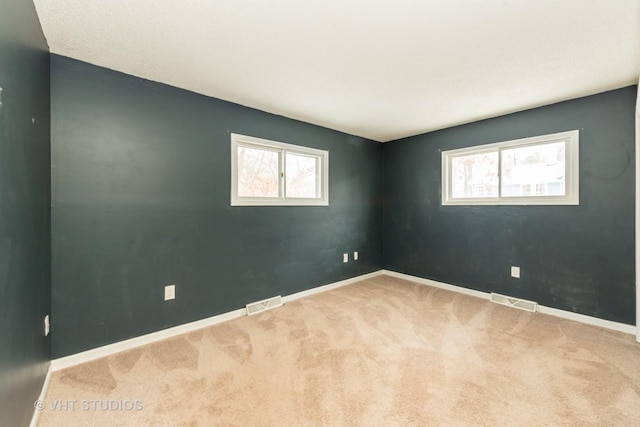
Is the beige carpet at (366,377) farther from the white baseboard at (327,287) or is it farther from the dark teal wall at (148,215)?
the white baseboard at (327,287)

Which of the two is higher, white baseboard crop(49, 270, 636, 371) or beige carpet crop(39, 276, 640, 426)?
white baseboard crop(49, 270, 636, 371)

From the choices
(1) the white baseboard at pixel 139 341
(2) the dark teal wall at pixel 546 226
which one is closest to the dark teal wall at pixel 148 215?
(1) the white baseboard at pixel 139 341

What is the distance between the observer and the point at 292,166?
3461mm

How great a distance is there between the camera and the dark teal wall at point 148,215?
1.99 metres

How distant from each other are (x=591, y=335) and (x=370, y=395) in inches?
89.1

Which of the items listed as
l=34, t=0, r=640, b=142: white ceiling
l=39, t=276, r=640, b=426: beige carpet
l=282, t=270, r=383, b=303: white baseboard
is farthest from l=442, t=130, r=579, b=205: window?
l=282, t=270, r=383, b=303: white baseboard

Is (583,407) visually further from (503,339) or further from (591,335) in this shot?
(591,335)

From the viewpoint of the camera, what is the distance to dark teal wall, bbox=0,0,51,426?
1.08m

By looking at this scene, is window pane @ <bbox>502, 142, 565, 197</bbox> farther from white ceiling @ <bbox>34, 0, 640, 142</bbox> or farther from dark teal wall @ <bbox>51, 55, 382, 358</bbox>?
dark teal wall @ <bbox>51, 55, 382, 358</bbox>

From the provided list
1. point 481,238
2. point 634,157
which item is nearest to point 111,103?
point 481,238

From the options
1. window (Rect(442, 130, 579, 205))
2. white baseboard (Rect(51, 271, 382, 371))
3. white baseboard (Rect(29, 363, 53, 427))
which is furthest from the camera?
window (Rect(442, 130, 579, 205))

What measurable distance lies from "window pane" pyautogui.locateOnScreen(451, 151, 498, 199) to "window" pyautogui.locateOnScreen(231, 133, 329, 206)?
182 cm

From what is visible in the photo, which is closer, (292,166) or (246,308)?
(246,308)

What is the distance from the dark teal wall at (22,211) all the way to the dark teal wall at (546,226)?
4.03m
